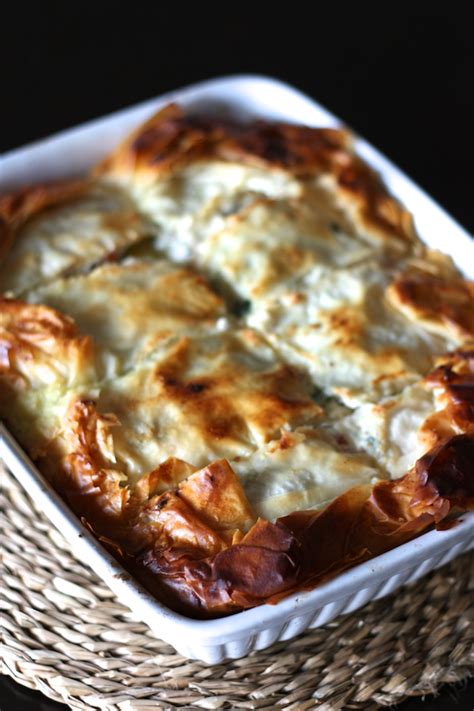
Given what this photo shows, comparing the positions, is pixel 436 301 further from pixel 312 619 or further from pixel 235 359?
pixel 312 619

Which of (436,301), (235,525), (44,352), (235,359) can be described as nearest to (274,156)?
(436,301)

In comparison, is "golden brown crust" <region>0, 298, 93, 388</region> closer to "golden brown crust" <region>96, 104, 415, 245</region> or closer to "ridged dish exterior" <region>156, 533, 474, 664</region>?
"ridged dish exterior" <region>156, 533, 474, 664</region>

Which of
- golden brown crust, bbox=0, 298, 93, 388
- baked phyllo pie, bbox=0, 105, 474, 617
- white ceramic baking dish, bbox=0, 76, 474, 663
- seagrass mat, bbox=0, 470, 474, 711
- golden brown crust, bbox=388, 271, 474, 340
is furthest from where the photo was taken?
golden brown crust, bbox=388, 271, 474, 340

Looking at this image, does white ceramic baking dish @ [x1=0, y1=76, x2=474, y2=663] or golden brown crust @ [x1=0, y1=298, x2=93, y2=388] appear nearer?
white ceramic baking dish @ [x1=0, y1=76, x2=474, y2=663]

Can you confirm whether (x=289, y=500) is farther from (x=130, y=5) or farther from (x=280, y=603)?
(x=130, y=5)

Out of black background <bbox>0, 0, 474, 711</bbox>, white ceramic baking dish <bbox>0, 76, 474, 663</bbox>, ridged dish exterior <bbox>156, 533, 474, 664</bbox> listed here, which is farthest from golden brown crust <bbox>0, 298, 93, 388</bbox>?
black background <bbox>0, 0, 474, 711</bbox>

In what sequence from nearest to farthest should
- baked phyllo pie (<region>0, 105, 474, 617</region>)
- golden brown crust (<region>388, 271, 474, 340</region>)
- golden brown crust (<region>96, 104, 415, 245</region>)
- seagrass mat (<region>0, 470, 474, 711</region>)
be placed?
baked phyllo pie (<region>0, 105, 474, 617</region>) → seagrass mat (<region>0, 470, 474, 711</region>) → golden brown crust (<region>388, 271, 474, 340</region>) → golden brown crust (<region>96, 104, 415, 245</region>)
